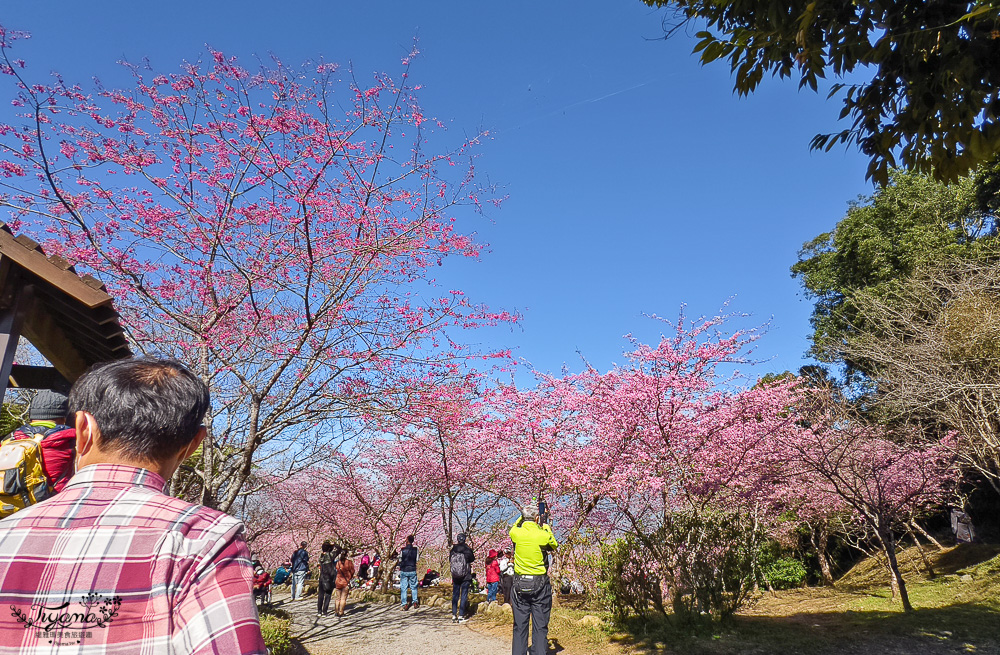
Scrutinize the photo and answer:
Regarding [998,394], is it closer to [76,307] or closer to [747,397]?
[747,397]

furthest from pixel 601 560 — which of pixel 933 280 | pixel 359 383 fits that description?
pixel 933 280

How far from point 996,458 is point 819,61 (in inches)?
458

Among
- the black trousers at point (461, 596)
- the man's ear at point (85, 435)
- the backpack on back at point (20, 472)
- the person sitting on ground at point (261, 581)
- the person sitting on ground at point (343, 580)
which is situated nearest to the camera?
the man's ear at point (85, 435)

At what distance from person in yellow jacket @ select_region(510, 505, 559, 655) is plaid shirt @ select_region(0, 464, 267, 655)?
5.06m

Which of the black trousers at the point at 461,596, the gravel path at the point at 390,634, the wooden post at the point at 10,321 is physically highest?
the wooden post at the point at 10,321

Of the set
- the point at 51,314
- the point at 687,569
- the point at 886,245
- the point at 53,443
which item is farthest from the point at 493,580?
the point at 886,245

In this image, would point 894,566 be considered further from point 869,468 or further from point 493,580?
point 493,580

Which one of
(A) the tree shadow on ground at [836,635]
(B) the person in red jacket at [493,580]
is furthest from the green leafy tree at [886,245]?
(B) the person in red jacket at [493,580]

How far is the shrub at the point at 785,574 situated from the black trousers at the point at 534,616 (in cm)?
1194

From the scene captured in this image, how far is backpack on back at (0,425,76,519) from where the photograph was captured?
7.34 ft

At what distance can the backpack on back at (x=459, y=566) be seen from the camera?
31.6ft

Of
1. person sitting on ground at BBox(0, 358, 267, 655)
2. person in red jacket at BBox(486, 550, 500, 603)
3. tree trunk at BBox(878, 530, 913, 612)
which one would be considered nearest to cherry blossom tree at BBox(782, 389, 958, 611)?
tree trunk at BBox(878, 530, 913, 612)

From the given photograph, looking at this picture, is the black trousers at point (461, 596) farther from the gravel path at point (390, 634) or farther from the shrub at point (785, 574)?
the shrub at point (785, 574)

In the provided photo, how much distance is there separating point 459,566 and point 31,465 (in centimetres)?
832
